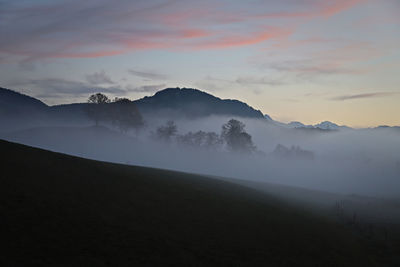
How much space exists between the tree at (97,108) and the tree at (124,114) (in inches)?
152

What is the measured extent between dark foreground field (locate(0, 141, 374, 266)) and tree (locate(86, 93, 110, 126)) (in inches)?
3774

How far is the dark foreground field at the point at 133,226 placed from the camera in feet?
58.6

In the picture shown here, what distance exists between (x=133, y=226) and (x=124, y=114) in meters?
119

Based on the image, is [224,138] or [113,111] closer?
[113,111]

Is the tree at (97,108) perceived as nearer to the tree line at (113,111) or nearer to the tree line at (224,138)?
the tree line at (113,111)

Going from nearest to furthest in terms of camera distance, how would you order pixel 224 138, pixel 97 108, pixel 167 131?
pixel 97 108 → pixel 167 131 → pixel 224 138

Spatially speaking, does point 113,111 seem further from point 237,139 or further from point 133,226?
point 133,226

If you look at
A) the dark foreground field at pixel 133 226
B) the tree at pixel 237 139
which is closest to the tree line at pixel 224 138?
the tree at pixel 237 139

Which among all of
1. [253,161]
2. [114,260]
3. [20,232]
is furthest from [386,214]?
[253,161]

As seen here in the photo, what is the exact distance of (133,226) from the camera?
2300 centimetres

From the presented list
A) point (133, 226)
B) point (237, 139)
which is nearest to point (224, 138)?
point (237, 139)

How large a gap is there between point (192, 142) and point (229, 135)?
84.6 ft

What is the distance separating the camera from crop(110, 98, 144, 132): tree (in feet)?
443

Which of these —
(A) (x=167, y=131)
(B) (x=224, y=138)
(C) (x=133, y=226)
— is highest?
(A) (x=167, y=131)
